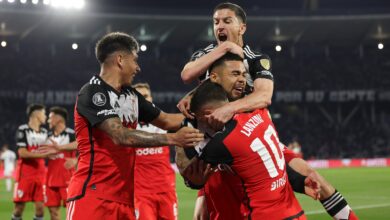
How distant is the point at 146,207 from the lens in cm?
845

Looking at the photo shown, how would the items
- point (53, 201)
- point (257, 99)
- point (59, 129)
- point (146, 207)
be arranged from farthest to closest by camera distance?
point (59, 129) → point (53, 201) → point (146, 207) → point (257, 99)

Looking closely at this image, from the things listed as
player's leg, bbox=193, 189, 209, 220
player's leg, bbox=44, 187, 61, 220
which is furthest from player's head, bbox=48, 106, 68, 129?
player's leg, bbox=193, 189, 209, 220

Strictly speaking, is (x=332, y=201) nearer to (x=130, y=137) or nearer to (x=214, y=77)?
(x=214, y=77)

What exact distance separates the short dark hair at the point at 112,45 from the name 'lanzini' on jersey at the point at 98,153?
21 centimetres

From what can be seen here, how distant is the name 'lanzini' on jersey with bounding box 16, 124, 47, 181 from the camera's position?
12531 millimetres

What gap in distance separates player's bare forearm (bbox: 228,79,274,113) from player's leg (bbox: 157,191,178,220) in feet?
11.7

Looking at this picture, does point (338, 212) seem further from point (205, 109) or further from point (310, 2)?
point (310, 2)

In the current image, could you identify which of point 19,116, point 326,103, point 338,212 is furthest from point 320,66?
point 338,212

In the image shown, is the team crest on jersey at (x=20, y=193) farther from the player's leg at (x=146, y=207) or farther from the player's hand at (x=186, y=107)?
the player's hand at (x=186, y=107)

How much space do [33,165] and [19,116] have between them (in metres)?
31.6

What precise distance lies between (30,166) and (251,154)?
892 cm

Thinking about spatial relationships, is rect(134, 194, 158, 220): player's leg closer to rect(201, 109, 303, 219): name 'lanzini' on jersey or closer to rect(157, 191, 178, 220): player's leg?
rect(157, 191, 178, 220): player's leg

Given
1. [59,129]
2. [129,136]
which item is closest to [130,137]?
[129,136]

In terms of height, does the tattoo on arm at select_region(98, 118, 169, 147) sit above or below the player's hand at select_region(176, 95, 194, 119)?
below
